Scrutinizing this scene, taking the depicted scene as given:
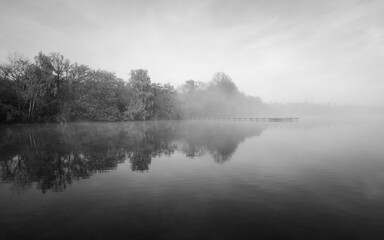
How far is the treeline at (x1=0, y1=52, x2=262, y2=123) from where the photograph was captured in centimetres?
6481

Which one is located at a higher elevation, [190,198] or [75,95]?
[75,95]

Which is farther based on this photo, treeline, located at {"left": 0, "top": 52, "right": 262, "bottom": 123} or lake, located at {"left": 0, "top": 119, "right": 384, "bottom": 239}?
treeline, located at {"left": 0, "top": 52, "right": 262, "bottom": 123}

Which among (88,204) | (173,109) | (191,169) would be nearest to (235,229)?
(88,204)

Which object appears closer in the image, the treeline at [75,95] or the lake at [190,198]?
the lake at [190,198]

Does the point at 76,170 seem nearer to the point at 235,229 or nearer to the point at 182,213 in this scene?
the point at 182,213

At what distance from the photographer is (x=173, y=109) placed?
116438mm

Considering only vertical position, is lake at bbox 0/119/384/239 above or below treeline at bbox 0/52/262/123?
below

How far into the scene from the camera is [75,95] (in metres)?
82.4

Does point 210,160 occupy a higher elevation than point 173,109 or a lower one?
lower

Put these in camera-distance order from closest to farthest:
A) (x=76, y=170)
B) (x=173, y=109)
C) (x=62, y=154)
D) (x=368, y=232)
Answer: (x=368, y=232) → (x=76, y=170) → (x=62, y=154) → (x=173, y=109)

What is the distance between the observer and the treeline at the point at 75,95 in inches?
2552

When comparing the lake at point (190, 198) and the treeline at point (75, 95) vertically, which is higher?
the treeline at point (75, 95)

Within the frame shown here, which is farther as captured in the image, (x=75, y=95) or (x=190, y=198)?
(x=75, y=95)

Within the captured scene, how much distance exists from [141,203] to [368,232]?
964 centimetres
